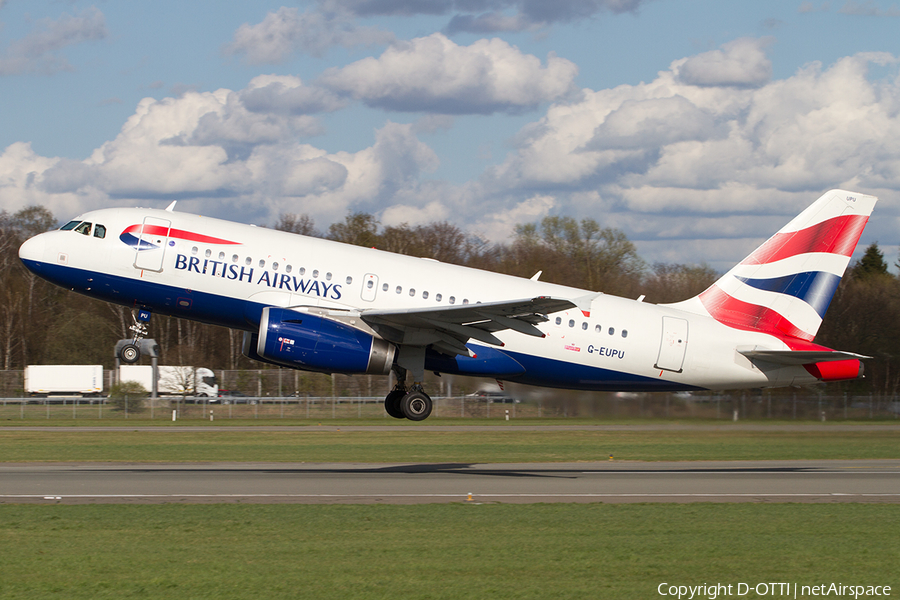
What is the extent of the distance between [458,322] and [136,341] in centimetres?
886

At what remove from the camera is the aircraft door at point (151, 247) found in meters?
24.4

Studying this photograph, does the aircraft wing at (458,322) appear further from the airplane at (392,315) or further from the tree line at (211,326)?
the tree line at (211,326)

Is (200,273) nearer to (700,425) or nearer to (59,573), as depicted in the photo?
(59,573)

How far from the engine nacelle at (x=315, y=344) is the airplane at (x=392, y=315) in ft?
0.10

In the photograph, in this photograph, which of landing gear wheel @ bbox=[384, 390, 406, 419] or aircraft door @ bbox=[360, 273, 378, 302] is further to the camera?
landing gear wheel @ bbox=[384, 390, 406, 419]

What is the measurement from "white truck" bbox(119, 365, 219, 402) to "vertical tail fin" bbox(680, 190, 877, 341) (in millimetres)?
46246

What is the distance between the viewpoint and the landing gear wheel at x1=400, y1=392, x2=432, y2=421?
2588 cm

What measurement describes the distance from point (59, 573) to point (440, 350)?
14155 mm

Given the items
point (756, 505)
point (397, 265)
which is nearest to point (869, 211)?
point (756, 505)

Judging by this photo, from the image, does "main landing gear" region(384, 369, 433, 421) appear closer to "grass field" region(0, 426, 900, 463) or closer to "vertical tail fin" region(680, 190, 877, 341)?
"grass field" region(0, 426, 900, 463)

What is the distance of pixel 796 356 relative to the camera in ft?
86.8

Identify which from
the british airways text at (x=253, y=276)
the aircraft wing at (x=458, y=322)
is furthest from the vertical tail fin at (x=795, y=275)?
the british airways text at (x=253, y=276)
